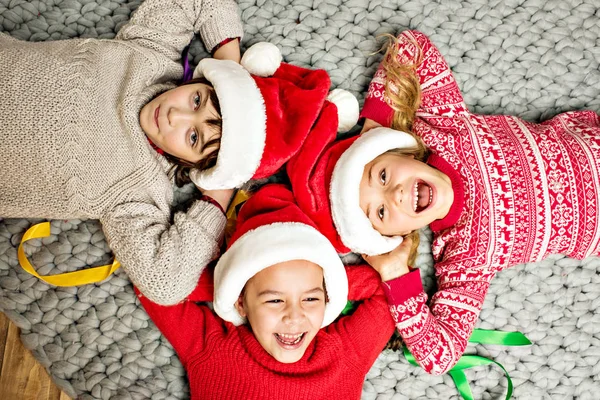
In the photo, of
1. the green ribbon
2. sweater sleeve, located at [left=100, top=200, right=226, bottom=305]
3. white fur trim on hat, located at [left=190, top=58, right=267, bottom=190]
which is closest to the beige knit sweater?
sweater sleeve, located at [left=100, top=200, right=226, bottom=305]

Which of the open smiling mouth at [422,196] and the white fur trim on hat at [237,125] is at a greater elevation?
the white fur trim on hat at [237,125]

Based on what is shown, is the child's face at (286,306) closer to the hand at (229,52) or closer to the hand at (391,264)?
the hand at (391,264)

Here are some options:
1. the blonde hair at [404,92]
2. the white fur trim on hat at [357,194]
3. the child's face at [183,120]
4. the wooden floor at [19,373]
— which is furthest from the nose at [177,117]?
the wooden floor at [19,373]

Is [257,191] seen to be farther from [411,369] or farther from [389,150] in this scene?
[411,369]

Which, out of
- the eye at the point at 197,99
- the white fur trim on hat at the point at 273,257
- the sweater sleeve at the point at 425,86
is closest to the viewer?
the white fur trim on hat at the point at 273,257

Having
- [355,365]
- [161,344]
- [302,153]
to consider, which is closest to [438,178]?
[302,153]

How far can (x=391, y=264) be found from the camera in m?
1.07

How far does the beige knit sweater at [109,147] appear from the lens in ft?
3.08

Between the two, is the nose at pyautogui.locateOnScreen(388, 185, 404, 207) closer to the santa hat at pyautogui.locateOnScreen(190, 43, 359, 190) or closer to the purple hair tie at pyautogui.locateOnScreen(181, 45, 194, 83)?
the santa hat at pyautogui.locateOnScreen(190, 43, 359, 190)

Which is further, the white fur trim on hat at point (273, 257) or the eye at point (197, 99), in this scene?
the eye at point (197, 99)

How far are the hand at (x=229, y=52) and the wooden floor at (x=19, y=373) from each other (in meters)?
0.64

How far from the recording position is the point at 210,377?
1.00 meters

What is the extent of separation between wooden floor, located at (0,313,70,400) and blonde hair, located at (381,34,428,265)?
718 mm

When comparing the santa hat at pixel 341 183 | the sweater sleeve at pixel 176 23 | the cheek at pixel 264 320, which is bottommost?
the cheek at pixel 264 320
